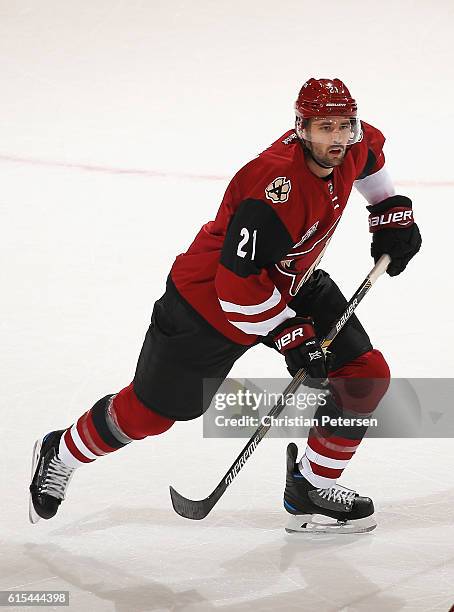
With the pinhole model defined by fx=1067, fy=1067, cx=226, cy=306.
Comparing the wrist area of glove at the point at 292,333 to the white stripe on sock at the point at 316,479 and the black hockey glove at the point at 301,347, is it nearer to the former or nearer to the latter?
the black hockey glove at the point at 301,347

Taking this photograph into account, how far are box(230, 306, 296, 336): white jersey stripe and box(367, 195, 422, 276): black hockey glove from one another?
23.3 inches

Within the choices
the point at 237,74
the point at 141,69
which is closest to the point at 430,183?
the point at 237,74

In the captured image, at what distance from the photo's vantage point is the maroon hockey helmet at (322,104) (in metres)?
2.52

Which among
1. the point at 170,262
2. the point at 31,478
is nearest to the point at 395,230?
the point at 31,478

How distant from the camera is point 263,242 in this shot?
2.44 m

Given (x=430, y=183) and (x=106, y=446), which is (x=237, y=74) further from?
(x=106, y=446)

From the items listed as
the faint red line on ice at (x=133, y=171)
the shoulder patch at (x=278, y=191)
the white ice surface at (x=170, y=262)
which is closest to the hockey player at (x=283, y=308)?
the shoulder patch at (x=278, y=191)

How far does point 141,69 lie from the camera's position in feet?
20.2

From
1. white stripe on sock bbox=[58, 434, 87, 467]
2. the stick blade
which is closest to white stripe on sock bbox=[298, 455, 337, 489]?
the stick blade

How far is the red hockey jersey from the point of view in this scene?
2.45 metres

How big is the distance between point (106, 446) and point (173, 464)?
366mm

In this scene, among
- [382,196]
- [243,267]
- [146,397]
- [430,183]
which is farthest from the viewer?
[430,183]

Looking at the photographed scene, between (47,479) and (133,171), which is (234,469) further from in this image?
(133,171)

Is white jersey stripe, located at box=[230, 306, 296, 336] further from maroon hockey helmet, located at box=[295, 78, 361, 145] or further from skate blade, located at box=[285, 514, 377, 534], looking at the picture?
skate blade, located at box=[285, 514, 377, 534]
